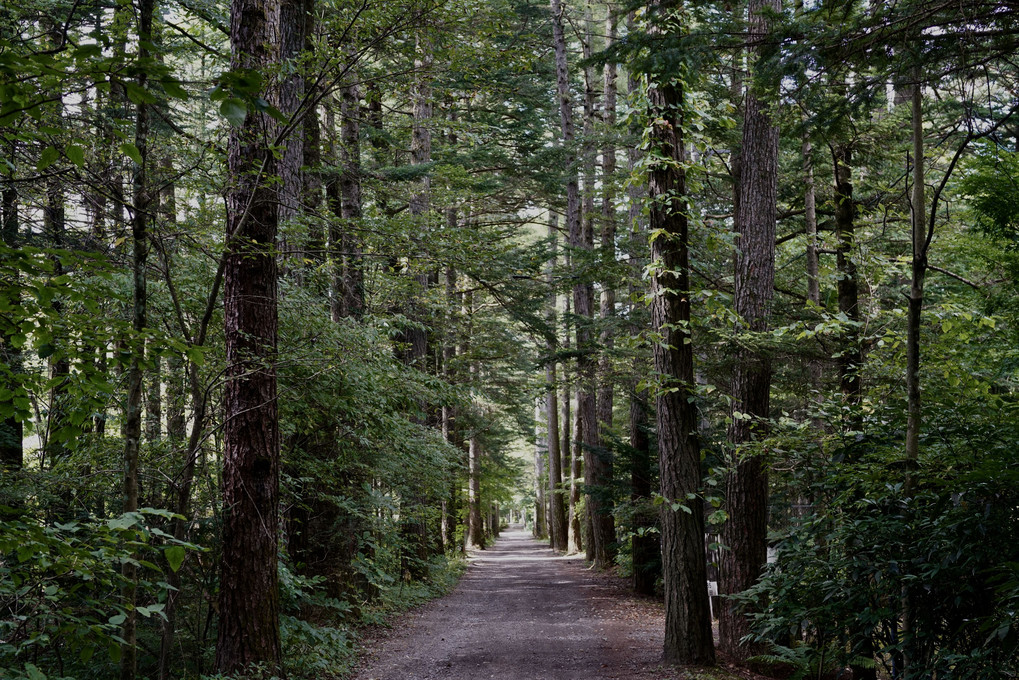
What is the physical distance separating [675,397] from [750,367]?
1210 millimetres

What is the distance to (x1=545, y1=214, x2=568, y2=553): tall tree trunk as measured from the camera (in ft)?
59.2

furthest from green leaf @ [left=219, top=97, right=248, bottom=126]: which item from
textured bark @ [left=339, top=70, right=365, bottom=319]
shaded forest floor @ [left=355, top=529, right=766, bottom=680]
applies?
textured bark @ [left=339, top=70, right=365, bottom=319]

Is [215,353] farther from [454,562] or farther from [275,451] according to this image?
[454,562]

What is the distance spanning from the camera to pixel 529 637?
1039 centimetres

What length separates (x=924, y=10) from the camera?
421 centimetres

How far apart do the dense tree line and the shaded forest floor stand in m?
0.80

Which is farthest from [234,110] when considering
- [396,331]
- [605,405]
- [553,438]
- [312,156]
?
[553,438]

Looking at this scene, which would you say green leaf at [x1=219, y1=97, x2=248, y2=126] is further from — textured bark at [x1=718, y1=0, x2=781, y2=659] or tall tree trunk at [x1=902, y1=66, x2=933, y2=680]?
textured bark at [x1=718, y1=0, x2=781, y2=659]

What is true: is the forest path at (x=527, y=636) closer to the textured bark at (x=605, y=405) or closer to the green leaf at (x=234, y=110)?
the textured bark at (x=605, y=405)

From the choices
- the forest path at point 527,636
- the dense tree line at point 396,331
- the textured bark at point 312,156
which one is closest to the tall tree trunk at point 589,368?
the dense tree line at point 396,331

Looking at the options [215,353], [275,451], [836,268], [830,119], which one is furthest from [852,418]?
[215,353]

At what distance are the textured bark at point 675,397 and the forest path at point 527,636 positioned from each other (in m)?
0.66

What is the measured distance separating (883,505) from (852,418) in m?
1.27

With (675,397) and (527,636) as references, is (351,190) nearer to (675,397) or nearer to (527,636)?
(675,397)
